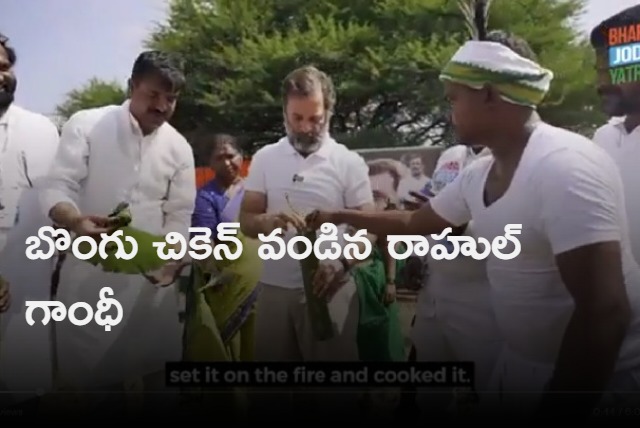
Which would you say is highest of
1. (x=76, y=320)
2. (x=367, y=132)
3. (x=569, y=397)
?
(x=367, y=132)

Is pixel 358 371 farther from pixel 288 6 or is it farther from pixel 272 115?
pixel 288 6

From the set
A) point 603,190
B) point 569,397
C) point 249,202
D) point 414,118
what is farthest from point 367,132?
point 569,397

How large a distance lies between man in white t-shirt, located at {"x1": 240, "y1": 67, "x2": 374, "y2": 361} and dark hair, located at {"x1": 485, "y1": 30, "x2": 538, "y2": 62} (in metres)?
0.63

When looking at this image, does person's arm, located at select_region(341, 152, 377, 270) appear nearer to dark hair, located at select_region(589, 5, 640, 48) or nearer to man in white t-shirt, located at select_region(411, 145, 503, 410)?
man in white t-shirt, located at select_region(411, 145, 503, 410)

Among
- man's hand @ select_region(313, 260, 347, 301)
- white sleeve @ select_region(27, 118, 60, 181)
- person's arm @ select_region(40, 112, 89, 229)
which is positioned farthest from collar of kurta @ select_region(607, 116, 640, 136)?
white sleeve @ select_region(27, 118, 60, 181)

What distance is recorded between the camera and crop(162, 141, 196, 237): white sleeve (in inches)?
126

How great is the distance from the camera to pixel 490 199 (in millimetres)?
3125

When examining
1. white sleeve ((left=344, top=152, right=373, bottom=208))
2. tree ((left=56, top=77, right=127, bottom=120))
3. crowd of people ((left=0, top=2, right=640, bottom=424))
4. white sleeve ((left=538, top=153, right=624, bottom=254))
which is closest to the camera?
white sleeve ((left=538, top=153, right=624, bottom=254))

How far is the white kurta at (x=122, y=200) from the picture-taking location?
10.5 ft

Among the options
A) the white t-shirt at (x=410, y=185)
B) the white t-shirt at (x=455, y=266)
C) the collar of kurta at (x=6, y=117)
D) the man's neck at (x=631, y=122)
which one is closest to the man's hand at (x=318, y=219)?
the white t-shirt at (x=410, y=185)

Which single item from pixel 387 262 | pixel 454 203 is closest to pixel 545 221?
pixel 454 203

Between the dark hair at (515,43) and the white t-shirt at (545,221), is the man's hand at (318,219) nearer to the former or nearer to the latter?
the white t-shirt at (545,221)

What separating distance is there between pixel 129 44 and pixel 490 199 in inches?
57.2

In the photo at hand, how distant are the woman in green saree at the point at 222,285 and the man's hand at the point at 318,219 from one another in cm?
22
